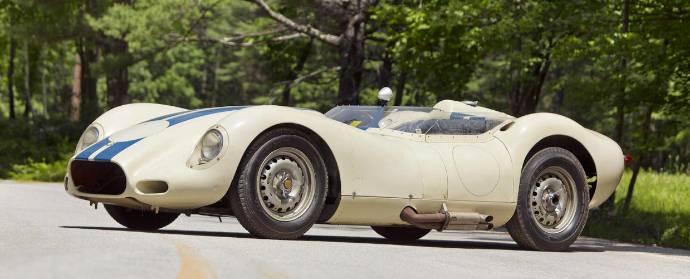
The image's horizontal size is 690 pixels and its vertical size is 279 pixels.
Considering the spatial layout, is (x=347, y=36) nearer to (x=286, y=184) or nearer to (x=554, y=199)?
(x=554, y=199)

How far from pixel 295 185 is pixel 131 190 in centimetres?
121

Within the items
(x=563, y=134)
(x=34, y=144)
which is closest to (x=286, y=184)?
(x=563, y=134)

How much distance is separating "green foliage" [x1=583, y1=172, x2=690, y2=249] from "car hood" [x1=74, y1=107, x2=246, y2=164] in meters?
6.79

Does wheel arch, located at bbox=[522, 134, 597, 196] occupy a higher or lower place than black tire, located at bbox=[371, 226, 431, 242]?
higher

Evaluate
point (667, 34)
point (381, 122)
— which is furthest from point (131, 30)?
point (381, 122)

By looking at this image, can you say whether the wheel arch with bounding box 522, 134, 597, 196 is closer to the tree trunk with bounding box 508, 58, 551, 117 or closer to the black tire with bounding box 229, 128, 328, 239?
the black tire with bounding box 229, 128, 328, 239

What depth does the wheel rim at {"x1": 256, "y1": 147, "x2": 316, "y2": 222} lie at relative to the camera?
29.1 ft

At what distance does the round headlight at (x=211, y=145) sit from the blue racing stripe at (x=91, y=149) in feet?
3.19

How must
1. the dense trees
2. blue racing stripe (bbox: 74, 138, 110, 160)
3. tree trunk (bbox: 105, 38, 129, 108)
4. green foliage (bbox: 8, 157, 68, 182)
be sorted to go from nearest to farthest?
blue racing stripe (bbox: 74, 138, 110, 160) → the dense trees → green foliage (bbox: 8, 157, 68, 182) → tree trunk (bbox: 105, 38, 129, 108)

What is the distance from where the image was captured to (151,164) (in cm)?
880

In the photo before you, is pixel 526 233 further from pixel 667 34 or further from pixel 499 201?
pixel 667 34

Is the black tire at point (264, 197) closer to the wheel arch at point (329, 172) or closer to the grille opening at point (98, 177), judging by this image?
the wheel arch at point (329, 172)

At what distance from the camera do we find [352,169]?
9344mm

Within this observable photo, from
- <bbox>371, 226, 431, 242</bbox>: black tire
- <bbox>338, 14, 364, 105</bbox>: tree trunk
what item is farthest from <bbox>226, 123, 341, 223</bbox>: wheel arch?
<bbox>338, 14, 364, 105</bbox>: tree trunk
